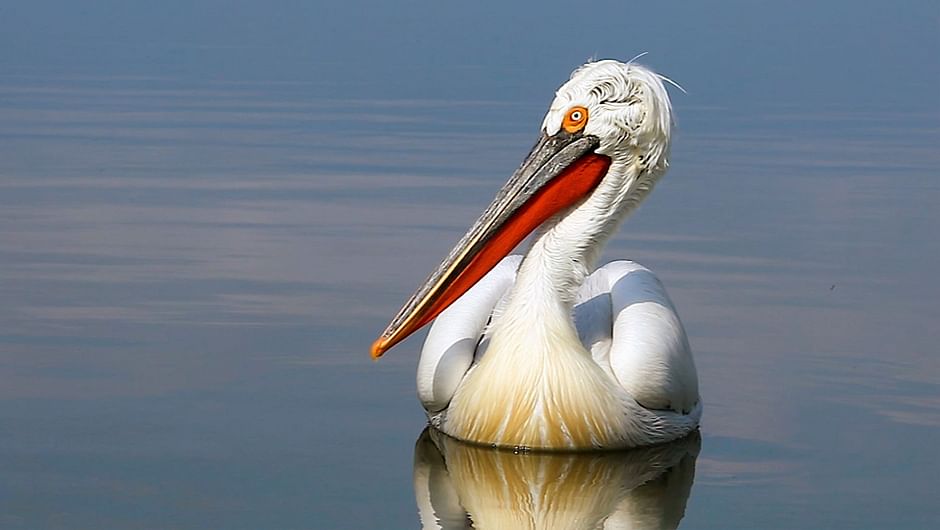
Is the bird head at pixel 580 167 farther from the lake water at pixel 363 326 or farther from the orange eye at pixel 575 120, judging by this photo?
the lake water at pixel 363 326

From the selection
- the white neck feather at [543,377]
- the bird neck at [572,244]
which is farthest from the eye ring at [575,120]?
the white neck feather at [543,377]

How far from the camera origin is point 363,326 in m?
5.97

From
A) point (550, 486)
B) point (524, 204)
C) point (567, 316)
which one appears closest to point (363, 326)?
point (524, 204)

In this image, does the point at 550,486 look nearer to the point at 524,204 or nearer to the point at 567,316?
the point at 567,316

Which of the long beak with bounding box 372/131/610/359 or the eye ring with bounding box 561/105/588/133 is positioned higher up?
the eye ring with bounding box 561/105/588/133

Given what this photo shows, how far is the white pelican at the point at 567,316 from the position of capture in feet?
16.1

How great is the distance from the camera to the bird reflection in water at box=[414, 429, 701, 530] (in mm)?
4316

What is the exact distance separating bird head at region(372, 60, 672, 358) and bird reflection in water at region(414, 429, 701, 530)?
1.42 ft

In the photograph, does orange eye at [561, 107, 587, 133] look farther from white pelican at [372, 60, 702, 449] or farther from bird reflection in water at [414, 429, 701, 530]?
bird reflection in water at [414, 429, 701, 530]

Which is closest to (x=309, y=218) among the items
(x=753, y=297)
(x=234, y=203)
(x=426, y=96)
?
(x=234, y=203)

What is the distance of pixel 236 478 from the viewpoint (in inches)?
176

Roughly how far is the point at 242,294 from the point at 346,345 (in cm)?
74

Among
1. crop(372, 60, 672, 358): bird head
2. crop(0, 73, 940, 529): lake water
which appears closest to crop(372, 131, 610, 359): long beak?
crop(372, 60, 672, 358): bird head

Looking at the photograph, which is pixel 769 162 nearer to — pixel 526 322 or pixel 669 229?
→ pixel 669 229
